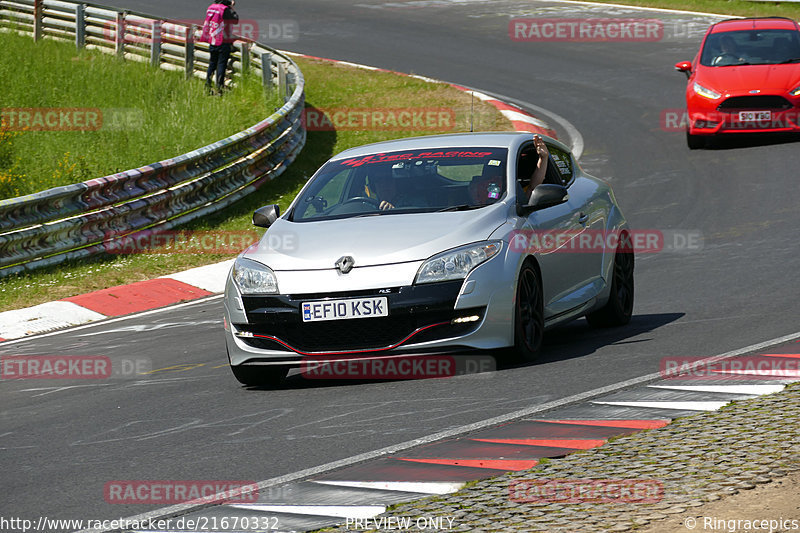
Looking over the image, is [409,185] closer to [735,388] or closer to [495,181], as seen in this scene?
[495,181]

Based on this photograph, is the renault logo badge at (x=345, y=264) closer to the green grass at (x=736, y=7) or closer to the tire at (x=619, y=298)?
the tire at (x=619, y=298)

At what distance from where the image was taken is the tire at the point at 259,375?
8445 millimetres

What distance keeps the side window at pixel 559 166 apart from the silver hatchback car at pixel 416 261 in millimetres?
31

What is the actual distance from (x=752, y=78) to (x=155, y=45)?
1232 cm

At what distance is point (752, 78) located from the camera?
62.3 feet

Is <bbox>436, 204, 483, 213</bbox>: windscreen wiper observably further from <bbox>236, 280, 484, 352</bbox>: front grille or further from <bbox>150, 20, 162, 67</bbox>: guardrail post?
<bbox>150, 20, 162, 67</bbox>: guardrail post

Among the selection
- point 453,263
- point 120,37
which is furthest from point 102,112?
point 453,263

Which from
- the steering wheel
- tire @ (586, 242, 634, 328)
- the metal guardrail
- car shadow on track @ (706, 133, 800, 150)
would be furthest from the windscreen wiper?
car shadow on track @ (706, 133, 800, 150)

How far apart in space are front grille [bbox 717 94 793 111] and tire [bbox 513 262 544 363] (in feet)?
37.0

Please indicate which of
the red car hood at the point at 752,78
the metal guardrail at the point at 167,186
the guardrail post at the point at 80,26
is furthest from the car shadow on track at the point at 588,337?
the guardrail post at the point at 80,26

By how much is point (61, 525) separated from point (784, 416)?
3.51 meters

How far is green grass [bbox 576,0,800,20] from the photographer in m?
32.2

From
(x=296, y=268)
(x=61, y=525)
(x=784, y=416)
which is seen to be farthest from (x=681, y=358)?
(x=61, y=525)

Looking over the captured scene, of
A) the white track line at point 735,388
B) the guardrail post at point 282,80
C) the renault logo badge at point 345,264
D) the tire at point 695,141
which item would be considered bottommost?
the guardrail post at point 282,80
